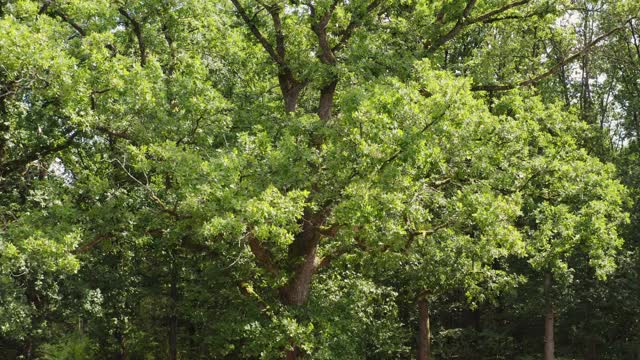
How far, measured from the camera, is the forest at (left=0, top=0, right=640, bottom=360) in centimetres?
1248

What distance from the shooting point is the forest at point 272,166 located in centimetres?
1248

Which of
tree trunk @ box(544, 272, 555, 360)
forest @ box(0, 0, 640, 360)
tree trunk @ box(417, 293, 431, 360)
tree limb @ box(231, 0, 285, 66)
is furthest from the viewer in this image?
tree trunk @ box(544, 272, 555, 360)

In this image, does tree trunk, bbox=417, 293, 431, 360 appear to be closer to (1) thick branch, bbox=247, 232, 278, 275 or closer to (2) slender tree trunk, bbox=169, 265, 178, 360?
(2) slender tree trunk, bbox=169, 265, 178, 360

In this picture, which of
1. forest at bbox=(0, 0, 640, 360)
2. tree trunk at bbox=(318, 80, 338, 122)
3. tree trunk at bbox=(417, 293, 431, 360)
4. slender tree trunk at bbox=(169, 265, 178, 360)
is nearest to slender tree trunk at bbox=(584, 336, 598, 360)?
tree trunk at bbox=(417, 293, 431, 360)

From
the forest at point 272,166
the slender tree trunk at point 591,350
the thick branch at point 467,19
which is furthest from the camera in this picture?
the slender tree trunk at point 591,350

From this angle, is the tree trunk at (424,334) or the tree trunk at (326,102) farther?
the tree trunk at (424,334)

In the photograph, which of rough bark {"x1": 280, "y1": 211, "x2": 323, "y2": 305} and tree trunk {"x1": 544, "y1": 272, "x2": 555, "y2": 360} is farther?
tree trunk {"x1": 544, "y1": 272, "x2": 555, "y2": 360}

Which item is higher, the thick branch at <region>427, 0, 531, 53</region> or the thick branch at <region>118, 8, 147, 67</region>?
the thick branch at <region>427, 0, 531, 53</region>

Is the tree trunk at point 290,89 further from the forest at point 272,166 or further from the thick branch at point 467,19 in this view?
the thick branch at point 467,19

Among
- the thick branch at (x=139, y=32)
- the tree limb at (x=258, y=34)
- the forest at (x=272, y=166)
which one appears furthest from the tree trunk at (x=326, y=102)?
the thick branch at (x=139, y=32)

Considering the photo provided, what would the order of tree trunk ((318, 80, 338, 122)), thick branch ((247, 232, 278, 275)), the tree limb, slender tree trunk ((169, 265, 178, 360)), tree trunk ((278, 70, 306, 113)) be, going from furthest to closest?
slender tree trunk ((169, 265, 178, 360)) → tree trunk ((278, 70, 306, 113)) → tree trunk ((318, 80, 338, 122)) → the tree limb → thick branch ((247, 232, 278, 275))

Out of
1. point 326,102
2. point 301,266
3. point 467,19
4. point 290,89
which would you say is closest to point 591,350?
point 301,266

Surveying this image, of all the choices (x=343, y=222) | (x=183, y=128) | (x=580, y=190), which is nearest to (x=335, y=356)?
(x=343, y=222)

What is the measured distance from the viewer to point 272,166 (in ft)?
43.0
